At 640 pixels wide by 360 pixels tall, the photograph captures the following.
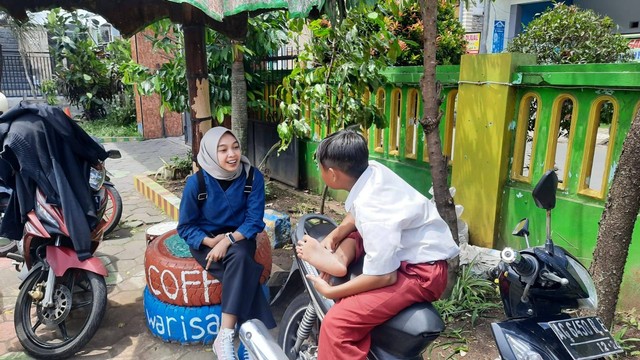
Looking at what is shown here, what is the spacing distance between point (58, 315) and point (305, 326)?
5.41 feet

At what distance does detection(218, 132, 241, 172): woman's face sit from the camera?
2.73 m

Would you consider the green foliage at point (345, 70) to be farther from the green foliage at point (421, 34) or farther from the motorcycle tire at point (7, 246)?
the motorcycle tire at point (7, 246)

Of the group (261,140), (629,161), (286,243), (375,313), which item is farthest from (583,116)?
(261,140)

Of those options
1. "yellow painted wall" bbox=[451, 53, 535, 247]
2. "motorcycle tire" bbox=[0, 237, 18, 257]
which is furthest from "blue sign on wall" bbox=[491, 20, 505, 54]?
"motorcycle tire" bbox=[0, 237, 18, 257]

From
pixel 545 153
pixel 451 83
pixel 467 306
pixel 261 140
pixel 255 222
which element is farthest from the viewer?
pixel 261 140

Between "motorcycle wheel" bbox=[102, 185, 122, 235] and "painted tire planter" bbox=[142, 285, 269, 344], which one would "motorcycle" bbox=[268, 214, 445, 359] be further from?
"motorcycle wheel" bbox=[102, 185, 122, 235]

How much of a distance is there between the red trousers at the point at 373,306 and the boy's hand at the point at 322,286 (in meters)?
0.09

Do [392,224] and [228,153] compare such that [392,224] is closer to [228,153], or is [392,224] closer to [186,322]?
[228,153]

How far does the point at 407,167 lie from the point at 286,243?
1395 millimetres

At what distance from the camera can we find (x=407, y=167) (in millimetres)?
4543

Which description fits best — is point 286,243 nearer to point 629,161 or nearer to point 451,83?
point 451,83

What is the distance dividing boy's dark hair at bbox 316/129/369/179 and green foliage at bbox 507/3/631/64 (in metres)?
3.43

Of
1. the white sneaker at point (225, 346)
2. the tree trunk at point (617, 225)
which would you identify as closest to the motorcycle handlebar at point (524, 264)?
the tree trunk at point (617, 225)

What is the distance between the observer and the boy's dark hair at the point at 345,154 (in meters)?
1.97
